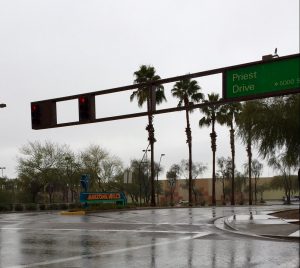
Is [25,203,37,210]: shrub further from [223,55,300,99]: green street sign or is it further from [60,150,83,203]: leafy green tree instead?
[223,55,300,99]: green street sign

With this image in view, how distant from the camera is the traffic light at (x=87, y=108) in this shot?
18797mm

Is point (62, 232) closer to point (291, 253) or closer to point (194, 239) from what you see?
point (194, 239)

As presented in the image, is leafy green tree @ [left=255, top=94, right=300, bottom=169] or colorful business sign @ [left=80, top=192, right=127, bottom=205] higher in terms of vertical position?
leafy green tree @ [left=255, top=94, right=300, bottom=169]

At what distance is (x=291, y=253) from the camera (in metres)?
11.7

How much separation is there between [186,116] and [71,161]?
21.8m

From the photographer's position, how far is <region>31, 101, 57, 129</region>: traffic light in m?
19.7

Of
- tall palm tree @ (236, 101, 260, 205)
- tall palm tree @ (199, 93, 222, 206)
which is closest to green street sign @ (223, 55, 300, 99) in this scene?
tall palm tree @ (236, 101, 260, 205)

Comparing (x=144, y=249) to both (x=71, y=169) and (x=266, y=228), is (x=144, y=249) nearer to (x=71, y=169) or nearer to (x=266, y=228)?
(x=266, y=228)

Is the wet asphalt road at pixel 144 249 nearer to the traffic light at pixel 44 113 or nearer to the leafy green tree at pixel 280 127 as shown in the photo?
the traffic light at pixel 44 113

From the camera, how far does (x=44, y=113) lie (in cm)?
1988

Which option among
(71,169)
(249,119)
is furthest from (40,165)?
(249,119)

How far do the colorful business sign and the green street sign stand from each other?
21.8 meters

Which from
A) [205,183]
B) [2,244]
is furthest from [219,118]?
[205,183]

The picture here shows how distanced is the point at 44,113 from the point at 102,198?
18.4 m
